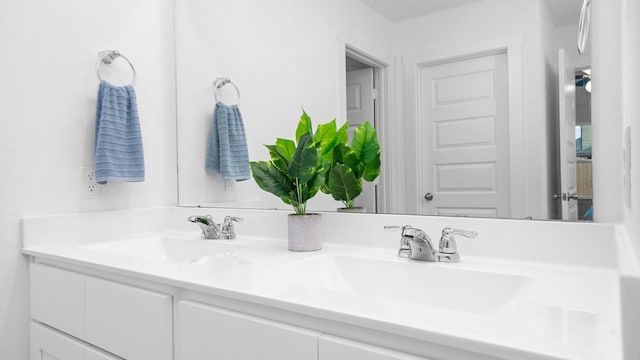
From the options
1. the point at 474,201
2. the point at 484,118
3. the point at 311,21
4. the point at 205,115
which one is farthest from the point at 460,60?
the point at 205,115

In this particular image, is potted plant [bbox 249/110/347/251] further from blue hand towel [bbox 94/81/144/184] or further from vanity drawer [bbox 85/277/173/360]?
blue hand towel [bbox 94/81/144/184]

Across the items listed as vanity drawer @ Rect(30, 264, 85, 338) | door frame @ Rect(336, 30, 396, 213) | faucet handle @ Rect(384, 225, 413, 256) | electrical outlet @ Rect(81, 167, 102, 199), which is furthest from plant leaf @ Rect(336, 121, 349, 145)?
electrical outlet @ Rect(81, 167, 102, 199)

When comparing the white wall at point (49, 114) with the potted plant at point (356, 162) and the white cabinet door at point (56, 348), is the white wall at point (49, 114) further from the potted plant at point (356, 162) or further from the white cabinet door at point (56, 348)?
the potted plant at point (356, 162)

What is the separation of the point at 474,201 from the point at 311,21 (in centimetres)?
84

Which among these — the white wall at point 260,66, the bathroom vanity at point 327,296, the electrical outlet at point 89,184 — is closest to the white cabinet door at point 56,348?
the bathroom vanity at point 327,296

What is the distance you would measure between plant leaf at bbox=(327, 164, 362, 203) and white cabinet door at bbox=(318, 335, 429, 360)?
588 mm

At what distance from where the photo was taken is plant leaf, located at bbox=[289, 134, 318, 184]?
1.12 metres

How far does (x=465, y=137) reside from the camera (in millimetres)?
1129

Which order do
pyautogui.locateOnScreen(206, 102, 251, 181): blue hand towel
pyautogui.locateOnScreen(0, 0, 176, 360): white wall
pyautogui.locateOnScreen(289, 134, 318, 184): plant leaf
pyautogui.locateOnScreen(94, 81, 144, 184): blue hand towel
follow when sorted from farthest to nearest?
1. pyautogui.locateOnScreen(206, 102, 251, 181): blue hand towel
2. pyautogui.locateOnScreen(94, 81, 144, 184): blue hand towel
3. pyautogui.locateOnScreen(0, 0, 176, 360): white wall
4. pyautogui.locateOnScreen(289, 134, 318, 184): plant leaf

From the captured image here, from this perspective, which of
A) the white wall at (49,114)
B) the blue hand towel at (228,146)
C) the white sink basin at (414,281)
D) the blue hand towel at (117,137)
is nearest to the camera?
the white sink basin at (414,281)

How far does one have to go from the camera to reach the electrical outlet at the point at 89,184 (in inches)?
59.3

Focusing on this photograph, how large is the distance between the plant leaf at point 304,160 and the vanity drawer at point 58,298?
0.65 metres

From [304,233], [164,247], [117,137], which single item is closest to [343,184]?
[304,233]

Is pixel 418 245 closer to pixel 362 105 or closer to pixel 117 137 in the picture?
pixel 362 105
